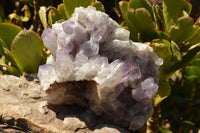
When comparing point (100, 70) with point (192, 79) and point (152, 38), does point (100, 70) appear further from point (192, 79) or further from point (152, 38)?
point (192, 79)

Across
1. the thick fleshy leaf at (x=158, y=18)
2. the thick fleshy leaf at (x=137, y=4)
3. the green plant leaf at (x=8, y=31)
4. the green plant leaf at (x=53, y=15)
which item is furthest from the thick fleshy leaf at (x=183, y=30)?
the green plant leaf at (x=8, y=31)

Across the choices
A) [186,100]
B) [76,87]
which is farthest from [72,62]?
[186,100]

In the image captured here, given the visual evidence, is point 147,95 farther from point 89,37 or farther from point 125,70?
point 89,37

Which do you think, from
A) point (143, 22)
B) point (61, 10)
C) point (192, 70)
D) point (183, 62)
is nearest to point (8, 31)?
point (61, 10)

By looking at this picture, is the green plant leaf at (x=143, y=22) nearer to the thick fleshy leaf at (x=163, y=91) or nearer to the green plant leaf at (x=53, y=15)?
the thick fleshy leaf at (x=163, y=91)

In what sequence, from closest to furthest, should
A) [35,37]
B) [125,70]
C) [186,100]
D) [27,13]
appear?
[125,70], [35,37], [186,100], [27,13]

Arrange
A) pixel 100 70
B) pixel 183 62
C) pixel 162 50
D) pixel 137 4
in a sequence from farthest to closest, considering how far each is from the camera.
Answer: pixel 137 4 < pixel 183 62 < pixel 162 50 < pixel 100 70
